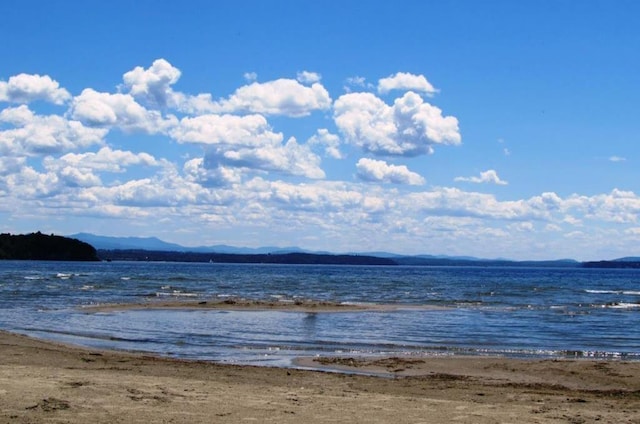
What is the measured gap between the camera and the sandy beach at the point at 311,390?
36.6 ft

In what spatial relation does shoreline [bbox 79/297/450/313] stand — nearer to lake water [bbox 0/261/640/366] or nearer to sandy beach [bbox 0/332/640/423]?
lake water [bbox 0/261/640/366]

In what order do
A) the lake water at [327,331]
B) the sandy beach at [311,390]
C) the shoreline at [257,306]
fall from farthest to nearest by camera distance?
the shoreline at [257,306]
the lake water at [327,331]
the sandy beach at [311,390]

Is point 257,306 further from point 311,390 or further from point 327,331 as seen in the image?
point 311,390

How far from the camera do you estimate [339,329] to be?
2959cm

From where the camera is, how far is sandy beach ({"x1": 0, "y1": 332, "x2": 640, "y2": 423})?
11.2 m

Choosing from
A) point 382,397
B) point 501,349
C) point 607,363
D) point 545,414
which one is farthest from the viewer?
point 501,349

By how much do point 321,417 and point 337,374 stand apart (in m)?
5.67

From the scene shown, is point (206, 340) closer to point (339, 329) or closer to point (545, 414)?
point (339, 329)

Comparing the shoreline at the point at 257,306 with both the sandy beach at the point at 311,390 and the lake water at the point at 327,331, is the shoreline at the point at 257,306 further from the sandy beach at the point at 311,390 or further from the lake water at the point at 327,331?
the sandy beach at the point at 311,390

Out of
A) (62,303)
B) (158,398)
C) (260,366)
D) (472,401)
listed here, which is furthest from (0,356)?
(62,303)

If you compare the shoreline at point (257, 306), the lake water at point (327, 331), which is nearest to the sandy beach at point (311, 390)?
the lake water at point (327, 331)

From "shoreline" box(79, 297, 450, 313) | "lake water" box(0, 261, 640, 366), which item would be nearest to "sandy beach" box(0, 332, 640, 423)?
"lake water" box(0, 261, 640, 366)

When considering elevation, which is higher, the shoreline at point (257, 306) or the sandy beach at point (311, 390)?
the sandy beach at point (311, 390)

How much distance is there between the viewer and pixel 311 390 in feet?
45.7
